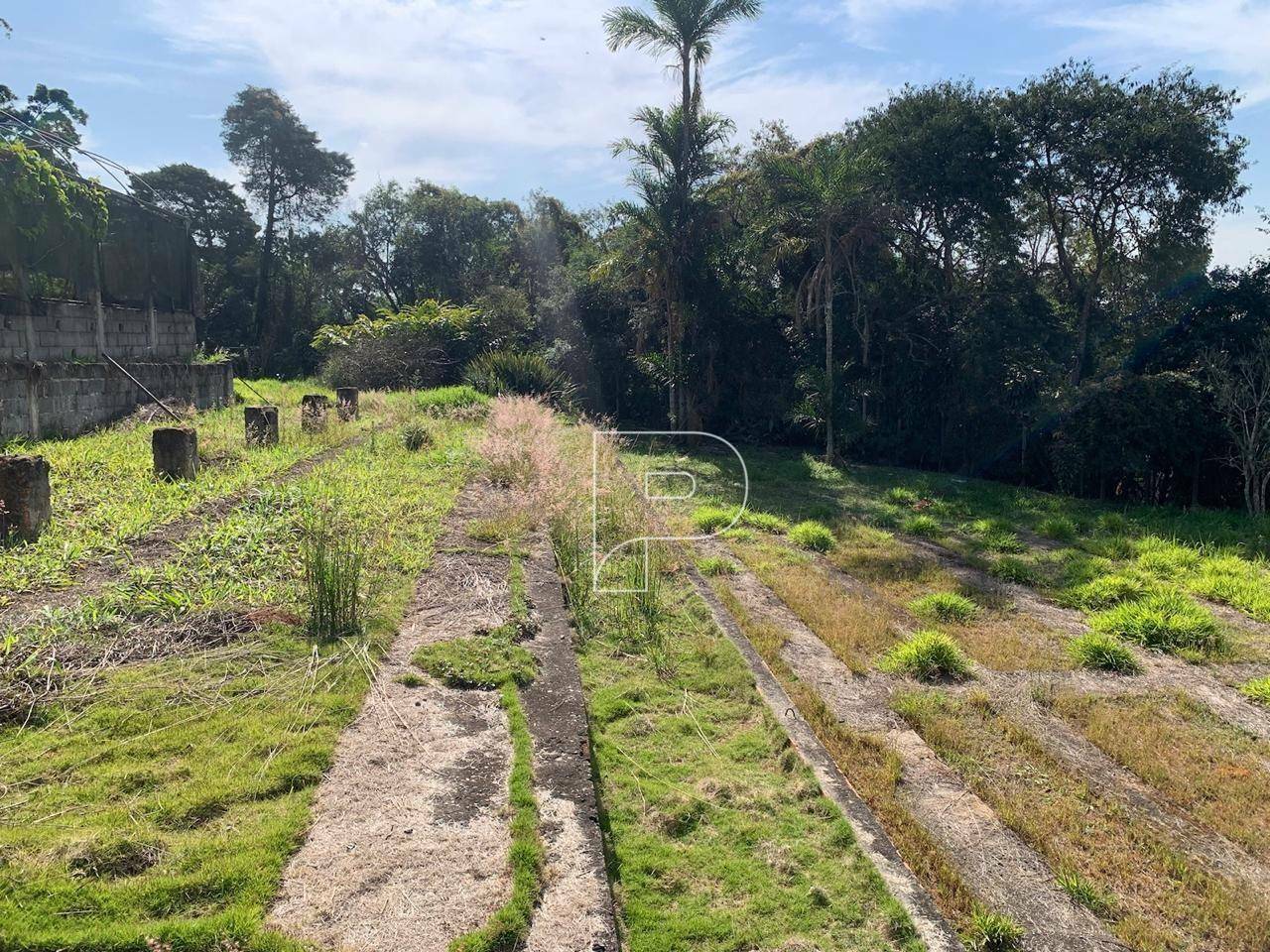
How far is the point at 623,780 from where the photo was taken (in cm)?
345

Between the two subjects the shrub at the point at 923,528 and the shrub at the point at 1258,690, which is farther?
the shrub at the point at 923,528

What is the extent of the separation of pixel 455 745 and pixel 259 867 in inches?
38.3

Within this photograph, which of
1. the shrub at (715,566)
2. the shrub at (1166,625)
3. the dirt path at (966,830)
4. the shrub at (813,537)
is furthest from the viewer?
the shrub at (813,537)

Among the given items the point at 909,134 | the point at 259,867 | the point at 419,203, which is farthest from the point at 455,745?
the point at 419,203

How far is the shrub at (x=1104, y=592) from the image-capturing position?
6.82 metres

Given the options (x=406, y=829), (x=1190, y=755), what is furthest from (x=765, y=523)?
(x=406, y=829)

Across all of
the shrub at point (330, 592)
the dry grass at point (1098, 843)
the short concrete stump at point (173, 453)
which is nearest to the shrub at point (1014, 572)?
the dry grass at point (1098, 843)

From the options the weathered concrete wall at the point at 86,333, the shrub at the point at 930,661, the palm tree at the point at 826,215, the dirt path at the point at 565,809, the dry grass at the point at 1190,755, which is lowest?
the dry grass at the point at 1190,755

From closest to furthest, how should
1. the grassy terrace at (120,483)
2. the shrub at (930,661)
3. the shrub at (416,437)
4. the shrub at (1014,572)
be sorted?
1. the grassy terrace at (120,483)
2. the shrub at (930,661)
3. the shrub at (1014,572)
4. the shrub at (416,437)

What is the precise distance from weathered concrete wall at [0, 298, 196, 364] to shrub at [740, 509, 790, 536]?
987 cm

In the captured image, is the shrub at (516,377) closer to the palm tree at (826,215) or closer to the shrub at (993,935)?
the palm tree at (826,215)

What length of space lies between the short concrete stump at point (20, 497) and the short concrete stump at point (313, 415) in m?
5.55

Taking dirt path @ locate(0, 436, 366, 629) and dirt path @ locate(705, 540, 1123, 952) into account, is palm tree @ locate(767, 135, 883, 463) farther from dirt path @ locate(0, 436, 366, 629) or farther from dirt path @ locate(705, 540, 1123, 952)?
dirt path @ locate(0, 436, 366, 629)

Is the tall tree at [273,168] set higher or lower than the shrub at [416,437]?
higher
